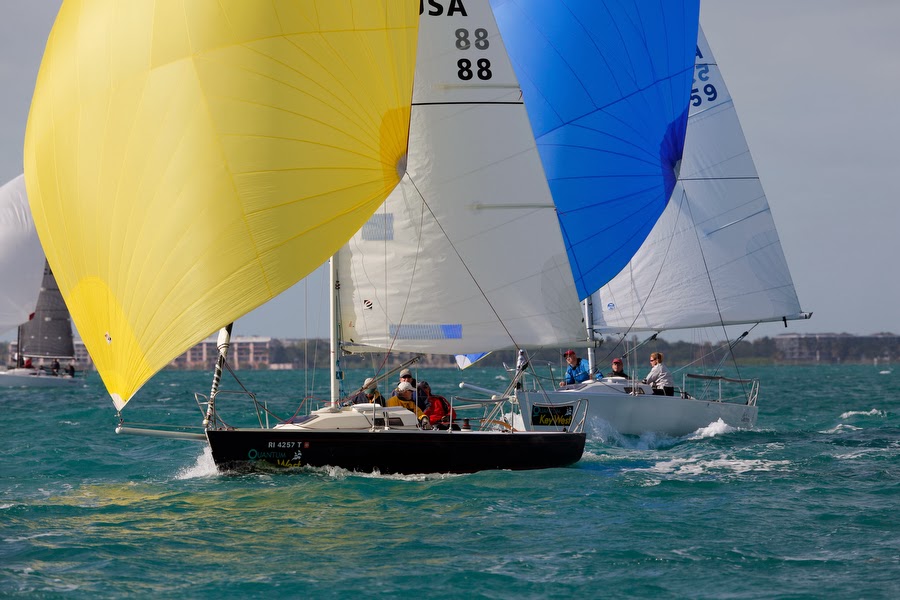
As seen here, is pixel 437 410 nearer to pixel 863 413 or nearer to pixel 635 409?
pixel 635 409

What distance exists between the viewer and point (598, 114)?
65.3 ft

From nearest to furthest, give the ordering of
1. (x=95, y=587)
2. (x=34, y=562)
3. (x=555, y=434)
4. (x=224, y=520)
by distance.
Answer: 1. (x=95, y=587)
2. (x=34, y=562)
3. (x=224, y=520)
4. (x=555, y=434)

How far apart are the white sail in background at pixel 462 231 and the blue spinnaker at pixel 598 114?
5238 mm

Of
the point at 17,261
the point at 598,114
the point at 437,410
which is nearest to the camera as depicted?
the point at 437,410

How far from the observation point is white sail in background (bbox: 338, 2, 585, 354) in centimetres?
1425

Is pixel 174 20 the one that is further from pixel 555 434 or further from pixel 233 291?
pixel 555 434

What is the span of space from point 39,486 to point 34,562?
16.5 ft

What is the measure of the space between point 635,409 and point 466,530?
30.6 feet

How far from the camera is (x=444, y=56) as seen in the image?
14484 mm

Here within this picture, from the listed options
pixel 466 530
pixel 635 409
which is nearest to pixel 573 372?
pixel 635 409

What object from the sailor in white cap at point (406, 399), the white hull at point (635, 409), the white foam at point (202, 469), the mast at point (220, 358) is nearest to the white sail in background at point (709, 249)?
the white hull at point (635, 409)

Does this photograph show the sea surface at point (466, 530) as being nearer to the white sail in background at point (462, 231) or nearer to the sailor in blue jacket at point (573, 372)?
the white sail in background at point (462, 231)

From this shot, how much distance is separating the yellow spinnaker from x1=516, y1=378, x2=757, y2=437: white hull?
25.7ft

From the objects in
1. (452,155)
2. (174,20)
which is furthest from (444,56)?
(174,20)
